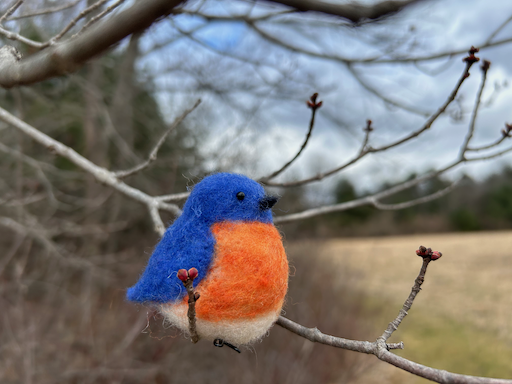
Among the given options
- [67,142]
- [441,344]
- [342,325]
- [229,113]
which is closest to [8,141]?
[67,142]

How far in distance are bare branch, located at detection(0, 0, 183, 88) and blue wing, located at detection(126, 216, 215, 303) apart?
1.22 feet

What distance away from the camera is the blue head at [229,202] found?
29.0 inches

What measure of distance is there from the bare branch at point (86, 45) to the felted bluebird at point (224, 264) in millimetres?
329

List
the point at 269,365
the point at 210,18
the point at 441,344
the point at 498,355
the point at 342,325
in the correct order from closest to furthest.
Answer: the point at 210,18 < the point at 269,365 < the point at 342,325 < the point at 498,355 < the point at 441,344

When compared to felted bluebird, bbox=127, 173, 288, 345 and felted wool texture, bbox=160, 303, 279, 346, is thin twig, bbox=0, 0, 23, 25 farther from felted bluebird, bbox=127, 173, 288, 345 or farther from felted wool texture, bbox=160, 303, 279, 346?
felted wool texture, bbox=160, 303, 279, 346

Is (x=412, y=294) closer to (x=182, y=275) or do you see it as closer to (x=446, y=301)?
(x=182, y=275)

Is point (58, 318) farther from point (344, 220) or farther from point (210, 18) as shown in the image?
point (344, 220)

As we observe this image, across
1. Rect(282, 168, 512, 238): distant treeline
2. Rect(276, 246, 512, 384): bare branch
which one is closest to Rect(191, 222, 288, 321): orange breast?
Rect(276, 246, 512, 384): bare branch

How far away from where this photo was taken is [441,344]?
20.2ft

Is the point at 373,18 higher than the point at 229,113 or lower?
lower

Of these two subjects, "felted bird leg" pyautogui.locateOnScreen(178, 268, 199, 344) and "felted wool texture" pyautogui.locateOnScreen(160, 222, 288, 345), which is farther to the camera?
"felted wool texture" pyautogui.locateOnScreen(160, 222, 288, 345)

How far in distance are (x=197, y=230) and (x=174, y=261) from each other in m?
0.08

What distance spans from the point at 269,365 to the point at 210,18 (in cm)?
312

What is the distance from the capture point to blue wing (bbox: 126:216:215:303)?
2.30 ft
